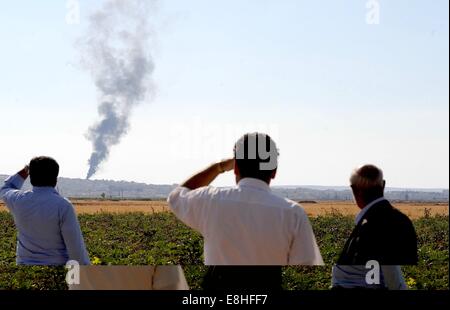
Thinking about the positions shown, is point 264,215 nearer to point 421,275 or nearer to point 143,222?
point 421,275

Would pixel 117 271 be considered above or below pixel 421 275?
above

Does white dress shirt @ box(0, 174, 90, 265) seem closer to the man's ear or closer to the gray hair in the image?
the man's ear

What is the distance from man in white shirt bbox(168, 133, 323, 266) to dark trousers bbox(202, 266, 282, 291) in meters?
0.07

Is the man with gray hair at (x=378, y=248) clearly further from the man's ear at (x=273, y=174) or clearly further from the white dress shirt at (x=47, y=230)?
the white dress shirt at (x=47, y=230)

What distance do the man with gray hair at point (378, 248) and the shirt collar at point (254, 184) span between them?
434mm

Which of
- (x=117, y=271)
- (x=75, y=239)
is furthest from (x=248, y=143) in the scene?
(x=75, y=239)

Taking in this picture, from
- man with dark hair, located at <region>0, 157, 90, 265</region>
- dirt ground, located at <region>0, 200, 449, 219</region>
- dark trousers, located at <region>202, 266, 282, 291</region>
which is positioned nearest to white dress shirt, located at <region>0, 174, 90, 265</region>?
man with dark hair, located at <region>0, 157, 90, 265</region>

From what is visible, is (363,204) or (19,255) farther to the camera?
(19,255)

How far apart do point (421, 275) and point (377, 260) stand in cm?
681

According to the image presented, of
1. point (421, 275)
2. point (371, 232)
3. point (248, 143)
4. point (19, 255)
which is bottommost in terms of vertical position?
point (421, 275)

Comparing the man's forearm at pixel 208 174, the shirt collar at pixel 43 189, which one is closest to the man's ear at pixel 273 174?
the man's forearm at pixel 208 174

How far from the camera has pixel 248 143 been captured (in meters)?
2.86

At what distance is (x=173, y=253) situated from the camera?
1642 cm

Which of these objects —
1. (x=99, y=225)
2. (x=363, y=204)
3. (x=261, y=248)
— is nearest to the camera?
(x=261, y=248)
